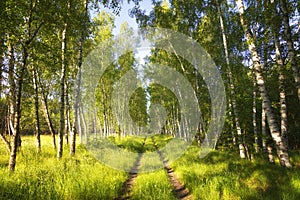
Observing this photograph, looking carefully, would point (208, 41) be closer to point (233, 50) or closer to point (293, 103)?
point (233, 50)

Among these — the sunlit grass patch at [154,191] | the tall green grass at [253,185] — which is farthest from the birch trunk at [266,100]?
the sunlit grass patch at [154,191]

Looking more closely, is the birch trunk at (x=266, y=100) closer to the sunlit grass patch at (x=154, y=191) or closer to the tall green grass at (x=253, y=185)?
the tall green grass at (x=253, y=185)

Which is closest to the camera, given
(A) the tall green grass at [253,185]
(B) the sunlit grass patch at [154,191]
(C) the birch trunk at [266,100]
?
(A) the tall green grass at [253,185]

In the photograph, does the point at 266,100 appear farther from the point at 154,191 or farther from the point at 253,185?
the point at 154,191

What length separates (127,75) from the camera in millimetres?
33062

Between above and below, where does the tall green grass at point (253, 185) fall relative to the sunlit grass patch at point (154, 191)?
above

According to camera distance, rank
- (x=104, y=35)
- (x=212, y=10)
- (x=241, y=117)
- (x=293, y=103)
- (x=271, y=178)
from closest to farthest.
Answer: (x=271, y=178), (x=241, y=117), (x=212, y=10), (x=293, y=103), (x=104, y=35)

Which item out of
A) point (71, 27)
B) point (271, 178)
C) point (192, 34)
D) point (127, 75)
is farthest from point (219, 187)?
point (127, 75)

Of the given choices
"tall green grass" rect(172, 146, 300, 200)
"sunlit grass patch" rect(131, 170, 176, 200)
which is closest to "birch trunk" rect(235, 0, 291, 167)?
"tall green grass" rect(172, 146, 300, 200)

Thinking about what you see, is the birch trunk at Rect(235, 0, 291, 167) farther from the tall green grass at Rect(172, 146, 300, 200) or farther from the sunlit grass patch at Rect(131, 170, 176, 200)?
the sunlit grass patch at Rect(131, 170, 176, 200)

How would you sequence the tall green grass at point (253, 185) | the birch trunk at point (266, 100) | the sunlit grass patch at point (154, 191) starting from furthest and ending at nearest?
the birch trunk at point (266, 100)
the sunlit grass patch at point (154, 191)
the tall green grass at point (253, 185)

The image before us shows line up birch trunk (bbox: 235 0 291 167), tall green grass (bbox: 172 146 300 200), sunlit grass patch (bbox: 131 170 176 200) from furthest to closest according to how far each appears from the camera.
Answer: birch trunk (bbox: 235 0 291 167) → sunlit grass patch (bbox: 131 170 176 200) → tall green grass (bbox: 172 146 300 200)

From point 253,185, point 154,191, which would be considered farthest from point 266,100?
point 154,191

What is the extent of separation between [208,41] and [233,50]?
2545 mm
